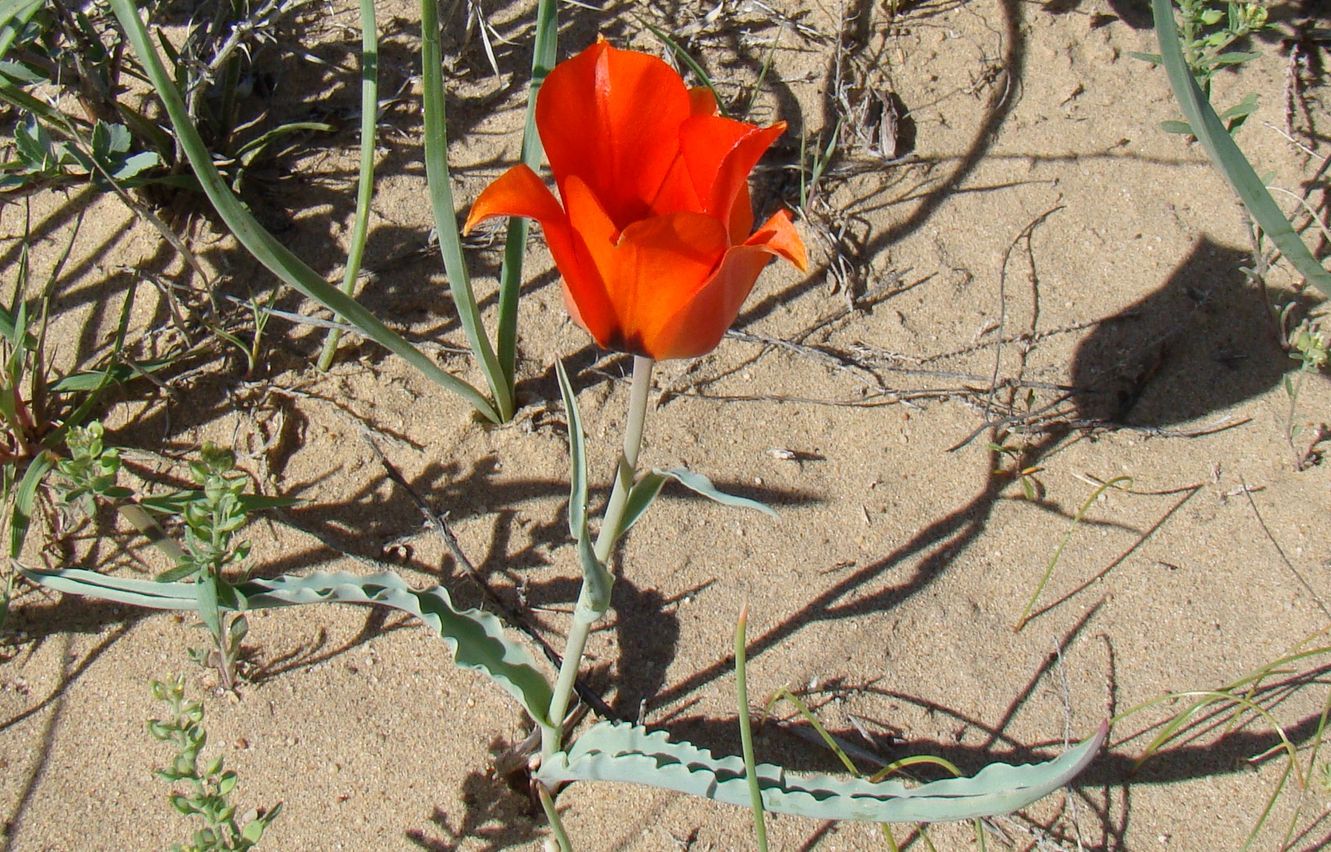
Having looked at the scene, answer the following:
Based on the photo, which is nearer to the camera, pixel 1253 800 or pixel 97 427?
pixel 97 427

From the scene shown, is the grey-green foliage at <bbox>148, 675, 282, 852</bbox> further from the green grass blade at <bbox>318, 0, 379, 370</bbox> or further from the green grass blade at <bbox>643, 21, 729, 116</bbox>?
the green grass blade at <bbox>643, 21, 729, 116</bbox>

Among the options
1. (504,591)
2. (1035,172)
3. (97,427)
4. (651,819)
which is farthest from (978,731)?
(97,427)

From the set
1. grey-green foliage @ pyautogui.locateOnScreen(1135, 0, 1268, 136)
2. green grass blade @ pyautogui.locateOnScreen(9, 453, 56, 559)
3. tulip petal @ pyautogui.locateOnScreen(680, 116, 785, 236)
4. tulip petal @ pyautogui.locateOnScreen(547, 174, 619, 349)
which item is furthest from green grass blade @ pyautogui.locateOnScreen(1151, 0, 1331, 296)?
green grass blade @ pyautogui.locateOnScreen(9, 453, 56, 559)

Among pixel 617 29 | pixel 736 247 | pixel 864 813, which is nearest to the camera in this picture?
pixel 736 247

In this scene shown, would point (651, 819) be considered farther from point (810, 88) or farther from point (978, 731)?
point (810, 88)

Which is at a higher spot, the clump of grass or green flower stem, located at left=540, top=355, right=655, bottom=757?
green flower stem, located at left=540, top=355, right=655, bottom=757

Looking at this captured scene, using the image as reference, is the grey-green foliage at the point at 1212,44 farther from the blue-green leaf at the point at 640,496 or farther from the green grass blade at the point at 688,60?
the blue-green leaf at the point at 640,496
